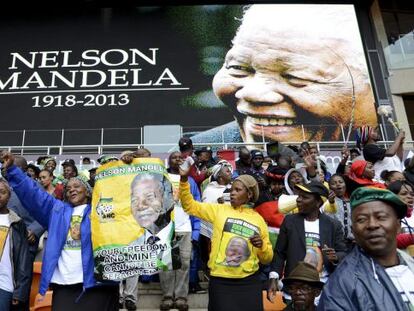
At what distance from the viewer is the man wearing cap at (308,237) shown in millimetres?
4008

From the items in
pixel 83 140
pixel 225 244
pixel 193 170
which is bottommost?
pixel 225 244

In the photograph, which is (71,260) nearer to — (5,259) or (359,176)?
(5,259)

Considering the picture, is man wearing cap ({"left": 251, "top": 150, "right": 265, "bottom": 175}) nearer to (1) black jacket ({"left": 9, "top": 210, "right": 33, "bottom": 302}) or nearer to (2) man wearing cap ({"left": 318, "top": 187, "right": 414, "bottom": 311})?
(1) black jacket ({"left": 9, "top": 210, "right": 33, "bottom": 302})

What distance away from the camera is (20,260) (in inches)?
155

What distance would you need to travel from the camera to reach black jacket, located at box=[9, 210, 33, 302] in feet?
12.6

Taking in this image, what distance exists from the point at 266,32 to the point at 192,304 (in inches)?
491

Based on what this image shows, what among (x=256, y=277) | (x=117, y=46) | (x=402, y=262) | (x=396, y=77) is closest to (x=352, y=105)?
(x=396, y=77)

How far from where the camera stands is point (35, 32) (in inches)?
672

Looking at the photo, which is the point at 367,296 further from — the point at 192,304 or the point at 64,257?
the point at 192,304

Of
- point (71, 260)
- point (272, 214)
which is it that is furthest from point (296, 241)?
point (71, 260)

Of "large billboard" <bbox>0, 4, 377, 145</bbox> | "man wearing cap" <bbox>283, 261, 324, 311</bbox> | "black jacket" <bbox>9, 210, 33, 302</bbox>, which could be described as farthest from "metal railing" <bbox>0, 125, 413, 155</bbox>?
"man wearing cap" <bbox>283, 261, 324, 311</bbox>

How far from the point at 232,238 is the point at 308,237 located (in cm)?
65

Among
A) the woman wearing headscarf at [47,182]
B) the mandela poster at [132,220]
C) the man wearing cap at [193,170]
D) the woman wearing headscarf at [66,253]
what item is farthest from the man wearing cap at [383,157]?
the woman wearing headscarf at [47,182]

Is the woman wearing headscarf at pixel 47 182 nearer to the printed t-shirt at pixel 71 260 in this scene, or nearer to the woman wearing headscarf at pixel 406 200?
the printed t-shirt at pixel 71 260
